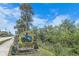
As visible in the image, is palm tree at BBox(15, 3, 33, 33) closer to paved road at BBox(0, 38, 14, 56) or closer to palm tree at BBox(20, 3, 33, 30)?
palm tree at BBox(20, 3, 33, 30)

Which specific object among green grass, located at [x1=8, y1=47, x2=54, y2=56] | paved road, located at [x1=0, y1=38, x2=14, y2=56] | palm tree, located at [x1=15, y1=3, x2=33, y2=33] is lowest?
green grass, located at [x1=8, y1=47, x2=54, y2=56]

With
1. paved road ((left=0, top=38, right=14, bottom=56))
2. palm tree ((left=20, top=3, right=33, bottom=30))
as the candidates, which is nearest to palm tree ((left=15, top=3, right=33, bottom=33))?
palm tree ((left=20, top=3, right=33, bottom=30))

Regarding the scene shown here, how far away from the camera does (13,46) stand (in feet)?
5.24

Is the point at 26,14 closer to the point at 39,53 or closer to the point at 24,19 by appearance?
the point at 24,19

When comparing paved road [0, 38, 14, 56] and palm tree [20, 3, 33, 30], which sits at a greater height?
palm tree [20, 3, 33, 30]

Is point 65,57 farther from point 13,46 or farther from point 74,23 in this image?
point 13,46

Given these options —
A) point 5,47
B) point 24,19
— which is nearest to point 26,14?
point 24,19

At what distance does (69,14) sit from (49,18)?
0.54ft

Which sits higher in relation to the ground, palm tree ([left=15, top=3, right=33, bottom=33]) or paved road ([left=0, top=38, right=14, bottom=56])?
palm tree ([left=15, top=3, right=33, bottom=33])

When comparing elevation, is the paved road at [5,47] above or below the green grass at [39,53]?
above

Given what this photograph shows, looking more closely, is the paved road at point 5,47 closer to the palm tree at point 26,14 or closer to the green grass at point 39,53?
the green grass at point 39,53

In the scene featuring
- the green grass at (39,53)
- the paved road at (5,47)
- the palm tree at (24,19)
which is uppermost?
the palm tree at (24,19)

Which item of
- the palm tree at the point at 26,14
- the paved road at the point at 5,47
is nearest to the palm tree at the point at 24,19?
the palm tree at the point at 26,14

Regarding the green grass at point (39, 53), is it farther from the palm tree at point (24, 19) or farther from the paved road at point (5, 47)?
the palm tree at point (24, 19)
